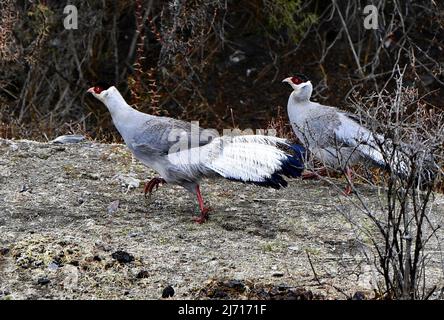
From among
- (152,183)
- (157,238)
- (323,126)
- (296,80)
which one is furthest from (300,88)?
(157,238)

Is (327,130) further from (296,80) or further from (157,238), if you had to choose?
(157,238)

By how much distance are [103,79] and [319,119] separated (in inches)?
187

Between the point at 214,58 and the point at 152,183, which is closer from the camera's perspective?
the point at 152,183

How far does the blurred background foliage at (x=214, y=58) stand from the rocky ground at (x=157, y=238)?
9.47 ft

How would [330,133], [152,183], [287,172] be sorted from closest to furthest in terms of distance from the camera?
[287,172] < [152,183] < [330,133]

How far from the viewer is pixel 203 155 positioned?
244 inches

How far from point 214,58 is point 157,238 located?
5.91 metres

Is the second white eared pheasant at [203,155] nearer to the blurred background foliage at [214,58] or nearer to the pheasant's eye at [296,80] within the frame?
the pheasant's eye at [296,80]

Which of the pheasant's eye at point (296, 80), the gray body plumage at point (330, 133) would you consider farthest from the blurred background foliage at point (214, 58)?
the gray body plumage at point (330, 133)

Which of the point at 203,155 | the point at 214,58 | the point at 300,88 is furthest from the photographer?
the point at 214,58

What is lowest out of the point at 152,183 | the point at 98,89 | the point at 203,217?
the point at 203,217

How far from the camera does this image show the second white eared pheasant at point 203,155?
608 cm

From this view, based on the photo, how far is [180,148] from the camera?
628 cm
